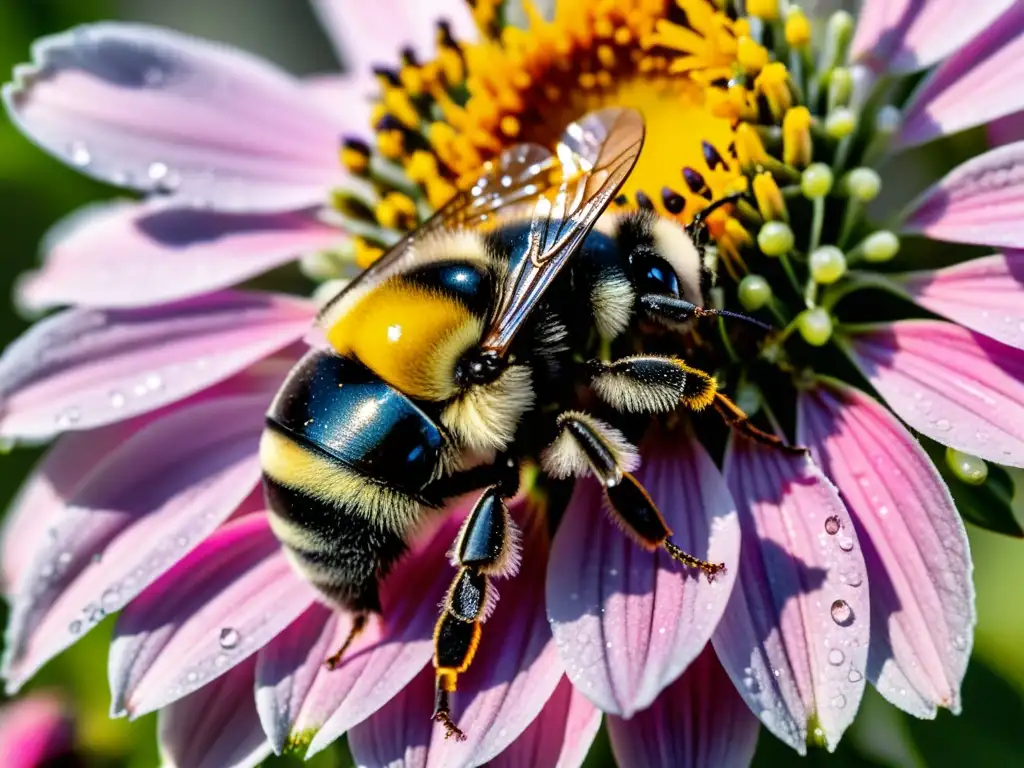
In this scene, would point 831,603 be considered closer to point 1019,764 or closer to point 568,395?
point 568,395

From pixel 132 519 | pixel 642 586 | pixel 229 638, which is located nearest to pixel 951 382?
pixel 642 586

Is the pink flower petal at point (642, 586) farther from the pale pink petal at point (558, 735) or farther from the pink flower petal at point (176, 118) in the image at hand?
the pink flower petal at point (176, 118)

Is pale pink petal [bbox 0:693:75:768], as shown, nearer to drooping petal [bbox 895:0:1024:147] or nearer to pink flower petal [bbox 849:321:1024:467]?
pink flower petal [bbox 849:321:1024:467]

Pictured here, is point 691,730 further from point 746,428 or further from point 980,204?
point 980,204

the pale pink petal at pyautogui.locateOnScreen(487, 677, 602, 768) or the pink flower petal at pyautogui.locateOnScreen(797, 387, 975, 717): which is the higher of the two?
the pale pink petal at pyautogui.locateOnScreen(487, 677, 602, 768)

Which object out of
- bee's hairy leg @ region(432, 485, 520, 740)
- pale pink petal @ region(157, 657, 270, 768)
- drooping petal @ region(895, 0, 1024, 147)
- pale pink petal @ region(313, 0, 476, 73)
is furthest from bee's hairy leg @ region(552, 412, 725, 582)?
pale pink petal @ region(313, 0, 476, 73)

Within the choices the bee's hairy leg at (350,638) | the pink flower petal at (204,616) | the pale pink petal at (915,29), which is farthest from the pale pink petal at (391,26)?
the bee's hairy leg at (350,638)
